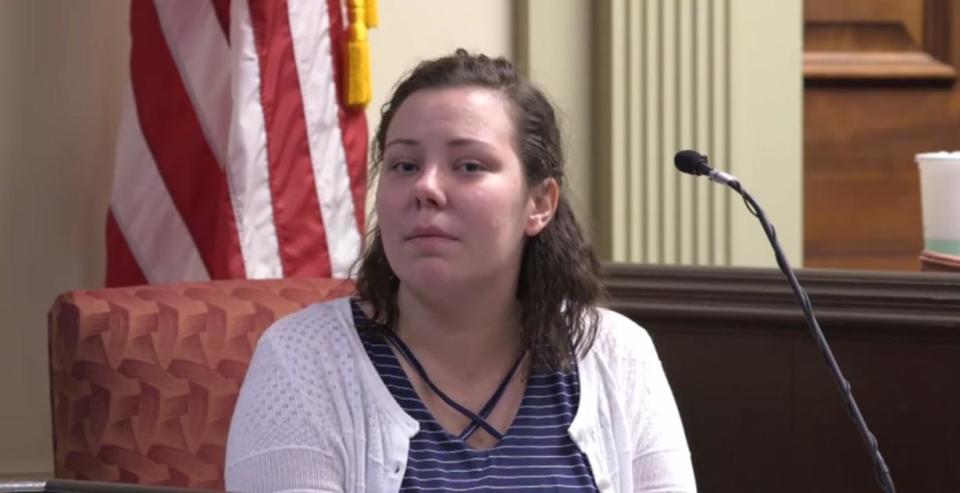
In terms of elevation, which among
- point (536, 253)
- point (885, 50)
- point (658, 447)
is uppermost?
point (885, 50)

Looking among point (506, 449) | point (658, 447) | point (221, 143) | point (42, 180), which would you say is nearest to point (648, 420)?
point (658, 447)

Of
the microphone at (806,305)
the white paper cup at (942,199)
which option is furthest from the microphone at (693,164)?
the white paper cup at (942,199)

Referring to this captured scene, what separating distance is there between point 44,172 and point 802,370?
1294 mm

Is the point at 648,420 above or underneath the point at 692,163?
underneath

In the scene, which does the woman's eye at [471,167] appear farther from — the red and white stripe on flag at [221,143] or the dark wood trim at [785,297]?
the red and white stripe on flag at [221,143]

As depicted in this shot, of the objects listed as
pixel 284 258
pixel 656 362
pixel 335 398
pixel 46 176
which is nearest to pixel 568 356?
pixel 656 362

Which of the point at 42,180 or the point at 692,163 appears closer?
the point at 692,163

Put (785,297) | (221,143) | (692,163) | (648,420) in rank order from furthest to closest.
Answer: (221,143), (785,297), (648,420), (692,163)

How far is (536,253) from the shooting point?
1.99 m

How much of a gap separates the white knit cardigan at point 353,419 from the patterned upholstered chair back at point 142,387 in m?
0.21

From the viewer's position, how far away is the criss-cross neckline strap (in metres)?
1.84

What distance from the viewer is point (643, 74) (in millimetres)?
3189

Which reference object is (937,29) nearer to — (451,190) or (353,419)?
(451,190)

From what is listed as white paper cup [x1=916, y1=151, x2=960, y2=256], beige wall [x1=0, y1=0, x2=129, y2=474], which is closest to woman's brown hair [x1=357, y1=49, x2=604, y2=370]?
white paper cup [x1=916, y1=151, x2=960, y2=256]
